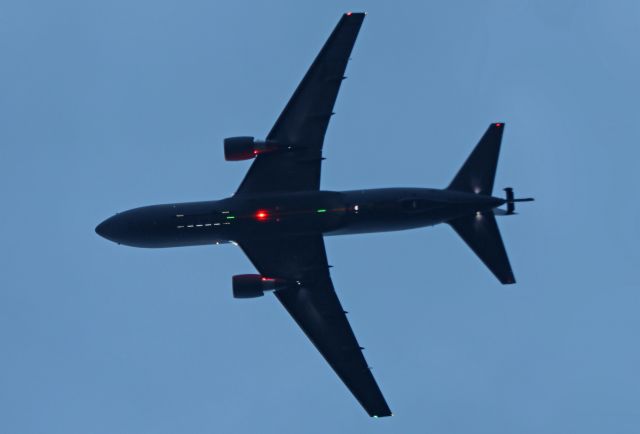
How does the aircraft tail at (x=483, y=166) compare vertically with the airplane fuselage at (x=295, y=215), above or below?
above

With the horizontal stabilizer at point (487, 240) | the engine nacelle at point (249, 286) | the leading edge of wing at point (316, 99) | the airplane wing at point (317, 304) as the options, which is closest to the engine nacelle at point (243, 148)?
the leading edge of wing at point (316, 99)


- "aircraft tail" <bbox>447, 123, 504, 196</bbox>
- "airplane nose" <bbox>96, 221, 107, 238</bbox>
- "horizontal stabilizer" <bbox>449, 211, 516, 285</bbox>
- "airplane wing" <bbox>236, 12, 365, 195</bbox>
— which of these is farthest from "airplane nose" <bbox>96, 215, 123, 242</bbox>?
"aircraft tail" <bbox>447, 123, 504, 196</bbox>

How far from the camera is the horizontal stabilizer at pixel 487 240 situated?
44469 millimetres

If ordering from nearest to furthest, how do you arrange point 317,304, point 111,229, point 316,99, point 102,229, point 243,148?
point 243,148 → point 316,99 → point 111,229 → point 102,229 → point 317,304

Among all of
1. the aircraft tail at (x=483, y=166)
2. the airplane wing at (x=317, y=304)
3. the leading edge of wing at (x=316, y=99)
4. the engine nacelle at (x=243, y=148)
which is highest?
the leading edge of wing at (x=316, y=99)

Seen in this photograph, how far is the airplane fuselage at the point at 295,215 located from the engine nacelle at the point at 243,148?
2532mm

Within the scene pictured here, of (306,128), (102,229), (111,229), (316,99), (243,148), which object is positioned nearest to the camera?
(243,148)

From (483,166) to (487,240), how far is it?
4.46 metres

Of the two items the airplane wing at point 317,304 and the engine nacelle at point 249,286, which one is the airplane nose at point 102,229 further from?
the engine nacelle at point 249,286

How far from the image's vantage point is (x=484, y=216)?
44969 millimetres

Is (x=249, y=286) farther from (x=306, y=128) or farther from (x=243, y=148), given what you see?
(x=306, y=128)

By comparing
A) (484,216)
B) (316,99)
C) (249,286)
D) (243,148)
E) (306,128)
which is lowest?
(249,286)

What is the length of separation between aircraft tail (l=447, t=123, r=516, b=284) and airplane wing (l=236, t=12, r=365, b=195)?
8.76 metres

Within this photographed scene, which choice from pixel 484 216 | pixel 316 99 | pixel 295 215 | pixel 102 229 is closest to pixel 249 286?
pixel 295 215
